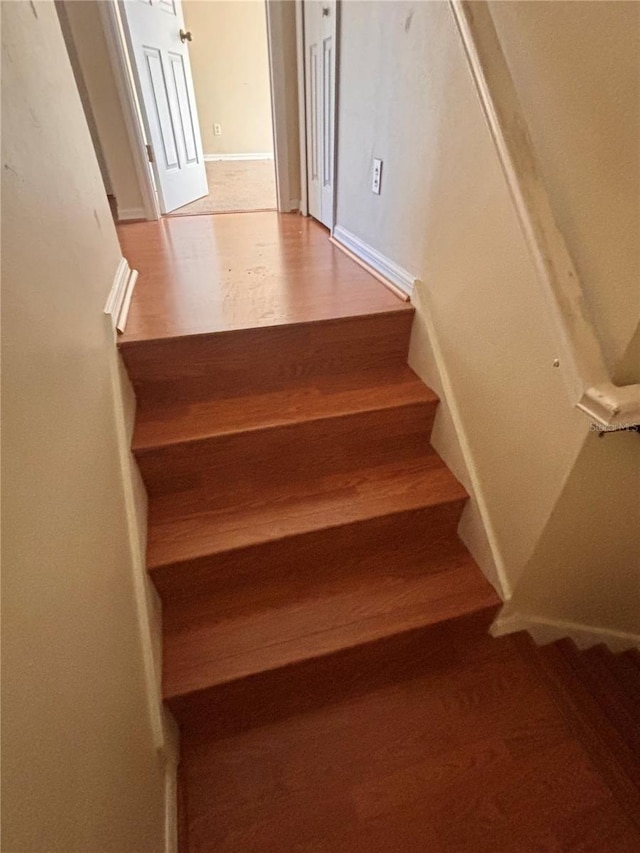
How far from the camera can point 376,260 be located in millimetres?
1875

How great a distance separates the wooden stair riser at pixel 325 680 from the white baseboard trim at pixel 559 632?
6 centimetres

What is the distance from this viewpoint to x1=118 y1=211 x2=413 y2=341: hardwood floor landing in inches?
60.4

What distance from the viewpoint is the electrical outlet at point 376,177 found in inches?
67.7

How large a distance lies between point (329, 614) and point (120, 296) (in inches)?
50.4

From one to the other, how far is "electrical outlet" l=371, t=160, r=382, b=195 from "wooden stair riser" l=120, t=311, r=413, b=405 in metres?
0.60

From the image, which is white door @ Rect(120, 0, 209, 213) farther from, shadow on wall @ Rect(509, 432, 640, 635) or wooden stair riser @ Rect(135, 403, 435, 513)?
shadow on wall @ Rect(509, 432, 640, 635)

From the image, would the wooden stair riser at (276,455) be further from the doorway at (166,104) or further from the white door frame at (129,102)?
the white door frame at (129,102)

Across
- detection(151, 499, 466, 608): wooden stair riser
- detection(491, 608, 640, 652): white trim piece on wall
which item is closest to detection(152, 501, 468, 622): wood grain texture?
detection(151, 499, 466, 608): wooden stair riser

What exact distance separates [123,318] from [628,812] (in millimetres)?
1979

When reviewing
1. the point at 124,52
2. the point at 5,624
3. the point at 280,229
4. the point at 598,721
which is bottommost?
the point at 598,721

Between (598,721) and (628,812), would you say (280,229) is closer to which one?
(598,721)

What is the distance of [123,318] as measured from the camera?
4.86ft

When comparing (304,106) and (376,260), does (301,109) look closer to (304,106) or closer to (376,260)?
(304,106)

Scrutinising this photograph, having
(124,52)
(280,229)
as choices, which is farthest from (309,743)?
(124,52)
